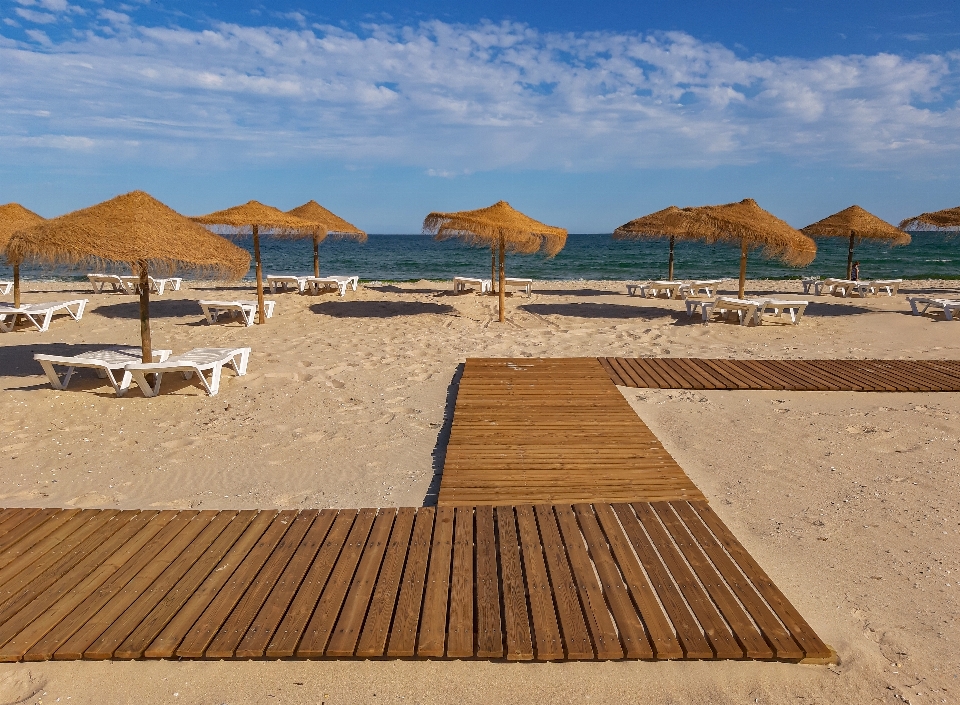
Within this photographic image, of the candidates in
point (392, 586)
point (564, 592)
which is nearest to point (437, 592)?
point (392, 586)

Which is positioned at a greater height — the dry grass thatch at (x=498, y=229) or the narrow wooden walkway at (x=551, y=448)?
the dry grass thatch at (x=498, y=229)

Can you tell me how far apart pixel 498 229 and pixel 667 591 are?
882cm

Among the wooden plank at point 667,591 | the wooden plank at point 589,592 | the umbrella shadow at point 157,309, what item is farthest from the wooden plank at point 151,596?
the umbrella shadow at point 157,309

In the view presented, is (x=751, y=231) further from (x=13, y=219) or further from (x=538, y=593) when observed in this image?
(x=13, y=219)

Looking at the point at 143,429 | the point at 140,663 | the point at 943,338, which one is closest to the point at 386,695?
the point at 140,663

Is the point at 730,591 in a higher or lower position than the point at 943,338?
lower

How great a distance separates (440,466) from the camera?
4.64m

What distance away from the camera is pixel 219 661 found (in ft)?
8.29

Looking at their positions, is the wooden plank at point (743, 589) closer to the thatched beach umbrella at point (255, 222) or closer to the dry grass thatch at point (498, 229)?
the dry grass thatch at point (498, 229)

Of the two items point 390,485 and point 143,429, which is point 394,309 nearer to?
point 143,429

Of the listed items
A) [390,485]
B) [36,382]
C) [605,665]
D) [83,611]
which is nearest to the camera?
[605,665]

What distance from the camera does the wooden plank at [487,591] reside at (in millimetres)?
2549

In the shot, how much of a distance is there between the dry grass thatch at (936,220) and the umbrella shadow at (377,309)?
35.7 ft

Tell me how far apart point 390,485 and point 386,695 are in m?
2.00
